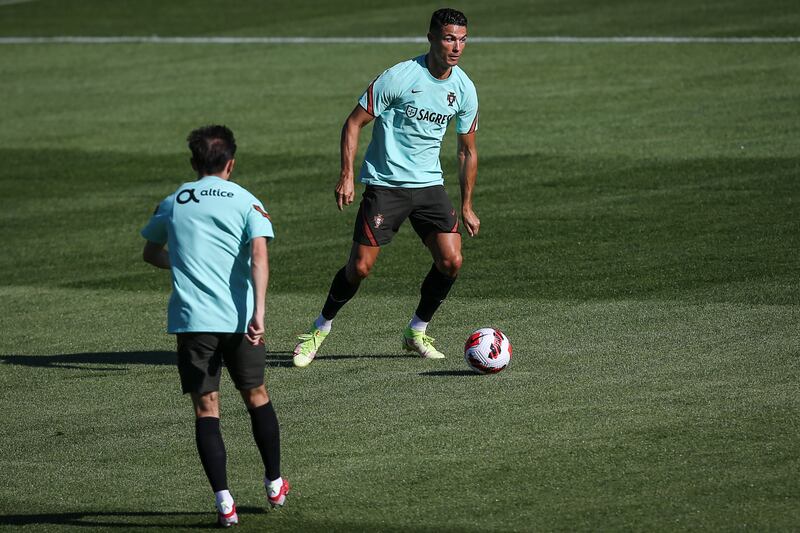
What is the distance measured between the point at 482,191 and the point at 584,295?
643 cm

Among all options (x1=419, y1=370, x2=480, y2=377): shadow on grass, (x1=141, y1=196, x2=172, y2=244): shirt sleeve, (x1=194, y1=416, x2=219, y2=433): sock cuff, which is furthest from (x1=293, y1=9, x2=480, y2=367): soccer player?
(x1=194, y1=416, x2=219, y2=433): sock cuff

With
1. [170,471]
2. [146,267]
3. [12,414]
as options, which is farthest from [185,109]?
[170,471]

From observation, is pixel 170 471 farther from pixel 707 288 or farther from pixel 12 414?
pixel 707 288

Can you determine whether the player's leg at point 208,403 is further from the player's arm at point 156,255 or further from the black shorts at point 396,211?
the black shorts at point 396,211

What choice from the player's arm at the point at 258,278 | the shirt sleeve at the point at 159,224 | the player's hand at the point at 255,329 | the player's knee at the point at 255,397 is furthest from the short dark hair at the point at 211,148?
the player's knee at the point at 255,397

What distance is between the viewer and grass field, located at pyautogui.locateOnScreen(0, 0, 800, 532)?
8.23m

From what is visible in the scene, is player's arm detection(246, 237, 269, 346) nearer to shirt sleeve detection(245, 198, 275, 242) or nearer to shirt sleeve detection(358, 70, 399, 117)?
shirt sleeve detection(245, 198, 275, 242)

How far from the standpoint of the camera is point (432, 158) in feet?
37.4

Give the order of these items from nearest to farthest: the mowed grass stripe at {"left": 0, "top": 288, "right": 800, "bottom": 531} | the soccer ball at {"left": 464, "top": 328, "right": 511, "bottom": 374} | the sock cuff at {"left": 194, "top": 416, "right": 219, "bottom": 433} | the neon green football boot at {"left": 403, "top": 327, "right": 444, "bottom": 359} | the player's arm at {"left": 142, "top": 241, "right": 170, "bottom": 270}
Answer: the sock cuff at {"left": 194, "top": 416, "right": 219, "bottom": 433}, the mowed grass stripe at {"left": 0, "top": 288, "right": 800, "bottom": 531}, the player's arm at {"left": 142, "top": 241, "right": 170, "bottom": 270}, the soccer ball at {"left": 464, "top": 328, "right": 511, "bottom": 374}, the neon green football boot at {"left": 403, "top": 327, "right": 444, "bottom": 359}

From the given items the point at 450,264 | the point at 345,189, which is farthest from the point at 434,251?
the point at 345,189

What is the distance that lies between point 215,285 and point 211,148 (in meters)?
0.77

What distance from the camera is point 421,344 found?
11539mm

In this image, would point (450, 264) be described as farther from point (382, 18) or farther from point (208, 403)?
point (382, 18)

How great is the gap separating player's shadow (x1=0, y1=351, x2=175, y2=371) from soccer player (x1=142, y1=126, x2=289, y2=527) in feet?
13.9
